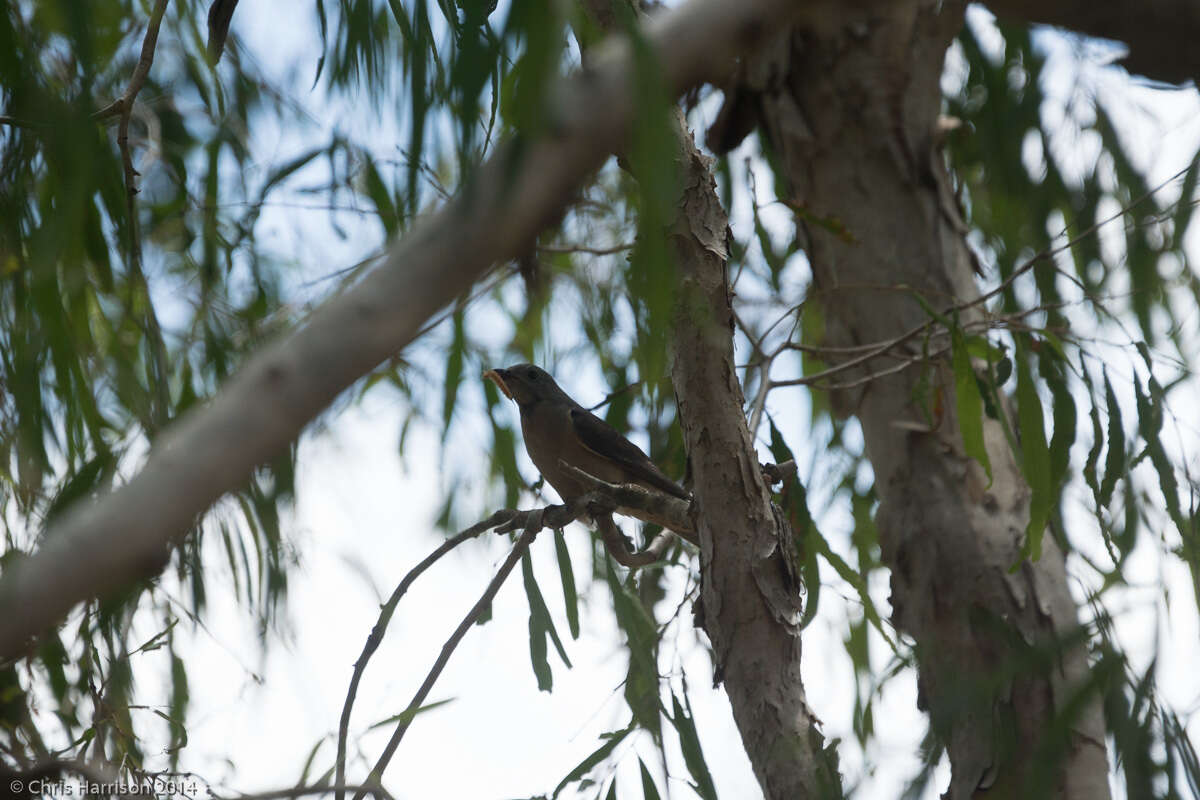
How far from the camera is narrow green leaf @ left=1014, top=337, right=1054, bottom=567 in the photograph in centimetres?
205

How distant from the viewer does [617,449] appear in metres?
3.50

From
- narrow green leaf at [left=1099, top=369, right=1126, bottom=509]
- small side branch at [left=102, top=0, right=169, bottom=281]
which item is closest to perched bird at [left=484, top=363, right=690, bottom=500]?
narrow green leaf at [left=1099, top=369, right=1126, bottom=509]

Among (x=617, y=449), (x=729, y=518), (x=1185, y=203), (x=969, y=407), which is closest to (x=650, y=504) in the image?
(x=729, y=518)

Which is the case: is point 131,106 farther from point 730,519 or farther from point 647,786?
point 647,786

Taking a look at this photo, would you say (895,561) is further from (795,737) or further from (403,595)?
(403,595)

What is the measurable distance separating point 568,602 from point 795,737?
28.0 inches

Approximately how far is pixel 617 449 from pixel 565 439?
27 cm

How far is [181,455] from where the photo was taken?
0.63m

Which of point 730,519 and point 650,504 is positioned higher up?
point 650,504

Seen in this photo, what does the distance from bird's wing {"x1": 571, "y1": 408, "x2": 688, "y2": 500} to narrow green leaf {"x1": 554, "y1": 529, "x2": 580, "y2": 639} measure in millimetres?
690

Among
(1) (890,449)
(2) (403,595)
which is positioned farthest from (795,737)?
(1) (890,449)

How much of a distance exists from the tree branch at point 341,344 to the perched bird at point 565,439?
2514 mm

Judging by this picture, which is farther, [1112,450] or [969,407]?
[969,407]

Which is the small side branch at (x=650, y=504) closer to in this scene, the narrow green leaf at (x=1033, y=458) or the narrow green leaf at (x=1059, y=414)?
the narrow green leaf at (x=1033, y=458)
